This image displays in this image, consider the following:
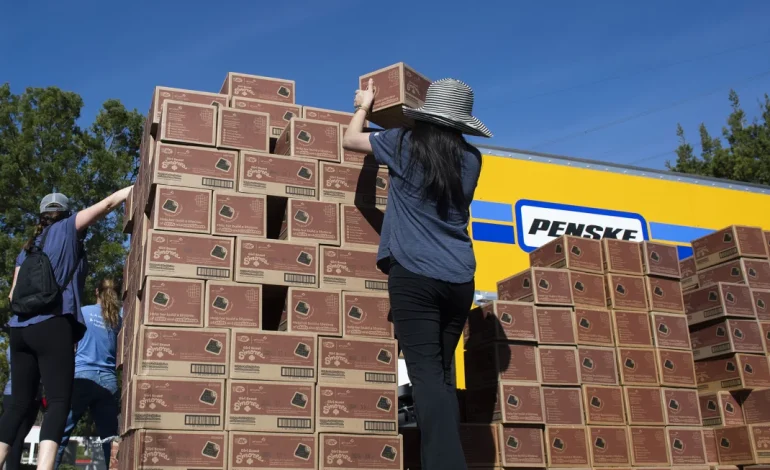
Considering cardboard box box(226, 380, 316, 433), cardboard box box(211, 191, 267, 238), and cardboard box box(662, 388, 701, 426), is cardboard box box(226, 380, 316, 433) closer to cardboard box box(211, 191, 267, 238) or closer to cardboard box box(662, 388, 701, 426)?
cardboard box box(211, 191, 267, 238)

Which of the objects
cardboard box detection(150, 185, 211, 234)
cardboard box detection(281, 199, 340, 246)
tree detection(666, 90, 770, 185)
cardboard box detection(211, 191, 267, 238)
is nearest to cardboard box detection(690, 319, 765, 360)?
cardboard box detection(281, 199, 340, 246)

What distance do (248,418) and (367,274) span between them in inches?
39.2

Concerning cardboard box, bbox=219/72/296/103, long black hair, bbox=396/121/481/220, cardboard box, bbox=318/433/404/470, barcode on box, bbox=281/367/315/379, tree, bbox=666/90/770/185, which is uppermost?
tree, bbox=666/90/770/185

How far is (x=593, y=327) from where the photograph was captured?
500 centimetres

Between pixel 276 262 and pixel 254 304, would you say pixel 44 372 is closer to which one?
pixel 254 304

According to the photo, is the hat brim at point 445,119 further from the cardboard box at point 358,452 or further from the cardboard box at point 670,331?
the cardboard box at point 670,331

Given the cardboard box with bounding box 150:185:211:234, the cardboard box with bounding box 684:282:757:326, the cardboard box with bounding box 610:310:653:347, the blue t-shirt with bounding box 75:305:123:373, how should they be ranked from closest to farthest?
the cardboard box with bounding box 150:185:211:234 < the cardboard box with bounding box 610:310:653:347 < the blue t-shirt with bounding box 75:305:123:373 < the cardboard box with bounding box 684:282:757:326

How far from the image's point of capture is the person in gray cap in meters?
3.59

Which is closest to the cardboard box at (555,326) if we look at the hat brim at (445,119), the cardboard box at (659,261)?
the cardboard box at (659,261)

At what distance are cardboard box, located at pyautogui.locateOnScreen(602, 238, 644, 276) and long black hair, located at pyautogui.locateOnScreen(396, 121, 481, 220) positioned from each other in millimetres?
2639

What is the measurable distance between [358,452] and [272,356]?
62cm

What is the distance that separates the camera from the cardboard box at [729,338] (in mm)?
5625

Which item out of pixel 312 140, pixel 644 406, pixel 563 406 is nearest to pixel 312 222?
pixel 312 140

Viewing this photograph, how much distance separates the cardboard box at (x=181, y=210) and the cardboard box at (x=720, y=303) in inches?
163
